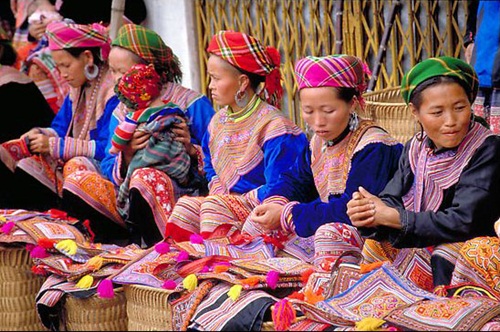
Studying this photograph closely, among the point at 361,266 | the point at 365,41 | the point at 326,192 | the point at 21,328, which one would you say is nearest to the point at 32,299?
the point at 21,328

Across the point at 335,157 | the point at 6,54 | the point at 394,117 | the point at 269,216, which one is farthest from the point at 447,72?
the point at 6,54

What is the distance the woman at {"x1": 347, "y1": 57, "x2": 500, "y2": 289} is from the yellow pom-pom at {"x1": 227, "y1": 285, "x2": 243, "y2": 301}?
494 millimetres

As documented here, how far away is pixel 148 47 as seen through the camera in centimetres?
546

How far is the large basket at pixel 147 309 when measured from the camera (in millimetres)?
4090

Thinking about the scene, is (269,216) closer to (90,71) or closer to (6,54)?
(90,71)

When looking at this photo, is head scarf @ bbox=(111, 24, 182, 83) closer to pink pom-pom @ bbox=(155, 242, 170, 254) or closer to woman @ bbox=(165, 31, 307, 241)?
woman @ bbox=(165, 31, 307, 241)

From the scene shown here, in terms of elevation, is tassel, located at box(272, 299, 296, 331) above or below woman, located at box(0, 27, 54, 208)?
below

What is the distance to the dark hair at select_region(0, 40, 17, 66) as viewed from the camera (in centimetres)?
633

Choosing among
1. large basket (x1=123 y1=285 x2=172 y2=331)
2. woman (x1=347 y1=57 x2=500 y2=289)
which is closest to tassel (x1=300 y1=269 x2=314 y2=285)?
woman (x1=347 y1=57 x2=500 y2=289)

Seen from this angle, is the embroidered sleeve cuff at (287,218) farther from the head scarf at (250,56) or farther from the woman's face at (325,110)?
the head scarf at (250,56)

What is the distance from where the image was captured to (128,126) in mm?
5188

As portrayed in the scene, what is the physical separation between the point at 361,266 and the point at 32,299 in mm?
1854

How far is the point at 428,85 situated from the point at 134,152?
1.97 meters

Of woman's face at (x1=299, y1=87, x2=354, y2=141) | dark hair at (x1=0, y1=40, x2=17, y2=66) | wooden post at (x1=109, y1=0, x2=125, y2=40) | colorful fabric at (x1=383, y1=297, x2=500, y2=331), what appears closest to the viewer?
colorful fabric at (x1=383, y1=297, x2=500, y2=331)
